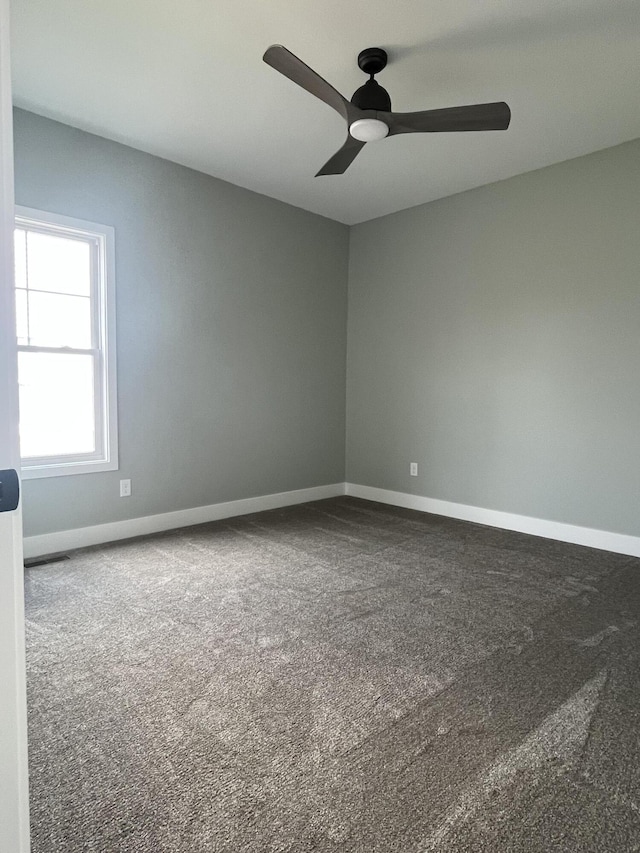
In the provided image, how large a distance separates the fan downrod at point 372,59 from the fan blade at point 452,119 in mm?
395

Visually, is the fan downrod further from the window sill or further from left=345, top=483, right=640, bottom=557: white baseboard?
left=345, top=483, right=640, bottom=557: white baseboard

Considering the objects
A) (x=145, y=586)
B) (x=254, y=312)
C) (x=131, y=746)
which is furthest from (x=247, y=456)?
(x=131, y=746)

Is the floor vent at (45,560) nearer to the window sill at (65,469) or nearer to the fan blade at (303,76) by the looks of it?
the window sill at (65,469)

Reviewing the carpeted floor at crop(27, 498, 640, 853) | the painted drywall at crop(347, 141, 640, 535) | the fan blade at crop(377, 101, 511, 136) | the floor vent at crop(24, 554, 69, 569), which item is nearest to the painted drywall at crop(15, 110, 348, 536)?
the floor vent at crop(24, 554, 69, 569)

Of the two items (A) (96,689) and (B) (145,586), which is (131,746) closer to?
(A) (96,689)

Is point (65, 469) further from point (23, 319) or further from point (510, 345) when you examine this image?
point (510, 345)

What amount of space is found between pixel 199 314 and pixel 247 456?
1.27m

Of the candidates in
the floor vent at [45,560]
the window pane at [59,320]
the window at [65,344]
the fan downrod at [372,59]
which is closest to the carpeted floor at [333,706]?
the floor vent at [45,560]

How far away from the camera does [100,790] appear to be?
135cm

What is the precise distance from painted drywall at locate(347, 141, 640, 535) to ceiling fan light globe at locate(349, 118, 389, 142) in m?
1.96

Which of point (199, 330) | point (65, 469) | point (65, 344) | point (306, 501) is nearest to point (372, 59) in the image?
point (199, 330)

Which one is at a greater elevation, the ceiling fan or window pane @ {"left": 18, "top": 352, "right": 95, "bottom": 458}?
the ceiling fan

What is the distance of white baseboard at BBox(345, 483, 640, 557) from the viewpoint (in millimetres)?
3502

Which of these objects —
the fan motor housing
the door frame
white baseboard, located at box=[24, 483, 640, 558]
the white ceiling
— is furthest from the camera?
white baseboard, located at box=[24, 483, 640, 558]
